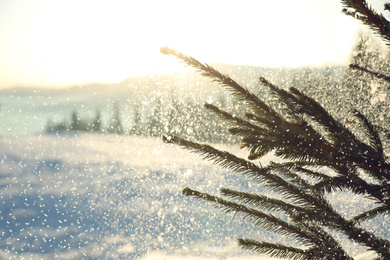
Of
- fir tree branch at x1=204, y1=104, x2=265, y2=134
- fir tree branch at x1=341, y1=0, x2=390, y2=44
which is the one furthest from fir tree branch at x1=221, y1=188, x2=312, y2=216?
fir tree branch at x1=341, y1=0, x2=390, y2=44

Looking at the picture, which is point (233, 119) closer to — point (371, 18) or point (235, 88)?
point (235, 88)

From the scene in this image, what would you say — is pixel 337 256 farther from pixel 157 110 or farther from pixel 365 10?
pixel 157 110

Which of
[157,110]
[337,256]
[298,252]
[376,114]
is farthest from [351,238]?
[157,110]

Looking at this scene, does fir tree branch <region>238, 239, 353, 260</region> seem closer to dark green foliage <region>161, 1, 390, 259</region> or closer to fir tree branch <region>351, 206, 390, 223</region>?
dark green foliage <region>161, 1, 390, 259</region>

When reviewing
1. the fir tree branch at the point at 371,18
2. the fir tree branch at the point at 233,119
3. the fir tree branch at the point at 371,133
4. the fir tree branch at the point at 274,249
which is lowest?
the fir tree branch at the point at 274,249

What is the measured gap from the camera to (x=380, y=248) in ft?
5.36

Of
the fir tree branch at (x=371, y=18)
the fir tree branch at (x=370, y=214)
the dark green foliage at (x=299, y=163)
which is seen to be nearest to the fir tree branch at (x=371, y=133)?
the dark green foliage at (x=299, y=163)

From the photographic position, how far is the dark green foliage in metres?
1.60

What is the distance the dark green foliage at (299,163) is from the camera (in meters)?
1.60

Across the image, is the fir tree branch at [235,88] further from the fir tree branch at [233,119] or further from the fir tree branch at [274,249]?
the fir tree branch at [274,249]

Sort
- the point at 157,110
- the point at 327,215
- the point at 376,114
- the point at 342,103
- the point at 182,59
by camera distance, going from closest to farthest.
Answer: the point at 182,59 < the point at 327,215 < the point at 376,114 < the point at 342,103 < the point at 157,110

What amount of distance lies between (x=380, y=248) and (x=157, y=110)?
81.4 feet

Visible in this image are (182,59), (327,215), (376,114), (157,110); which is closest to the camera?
(182,59)

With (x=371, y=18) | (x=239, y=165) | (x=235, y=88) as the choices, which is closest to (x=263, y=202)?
(x=239, y=165)
